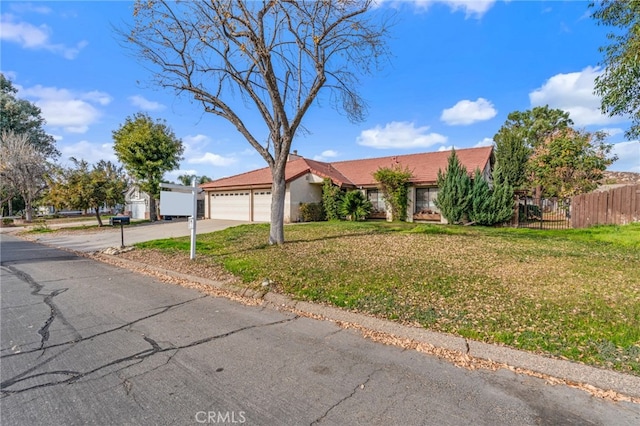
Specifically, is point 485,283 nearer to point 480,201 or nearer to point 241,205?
point 480,201

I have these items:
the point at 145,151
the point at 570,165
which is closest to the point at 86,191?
the point at 145,151

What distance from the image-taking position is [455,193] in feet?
53.1

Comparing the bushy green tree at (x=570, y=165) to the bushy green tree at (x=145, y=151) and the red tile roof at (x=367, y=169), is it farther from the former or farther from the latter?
the bushy green tree at (x=145, y=151)

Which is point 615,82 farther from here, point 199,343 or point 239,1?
point 199,343

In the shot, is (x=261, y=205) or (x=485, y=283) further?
(x=261, y=205)

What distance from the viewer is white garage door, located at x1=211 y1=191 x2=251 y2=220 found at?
21.2 m

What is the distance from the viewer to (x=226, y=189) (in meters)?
22.2

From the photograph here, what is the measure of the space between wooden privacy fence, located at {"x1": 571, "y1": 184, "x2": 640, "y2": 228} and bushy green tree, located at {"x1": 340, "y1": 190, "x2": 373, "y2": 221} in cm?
1017

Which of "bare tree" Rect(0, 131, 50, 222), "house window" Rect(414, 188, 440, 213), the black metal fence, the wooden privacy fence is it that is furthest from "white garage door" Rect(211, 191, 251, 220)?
the wooden privacy fence

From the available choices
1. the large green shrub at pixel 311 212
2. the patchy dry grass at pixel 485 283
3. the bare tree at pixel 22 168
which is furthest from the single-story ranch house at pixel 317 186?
the bare tree at pixel 22 168

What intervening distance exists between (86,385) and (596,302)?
6.24 m

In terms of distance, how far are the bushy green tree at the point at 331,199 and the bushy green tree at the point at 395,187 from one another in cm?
257

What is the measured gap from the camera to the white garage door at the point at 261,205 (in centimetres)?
1989

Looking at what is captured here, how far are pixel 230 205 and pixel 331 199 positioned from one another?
7.72 meters
